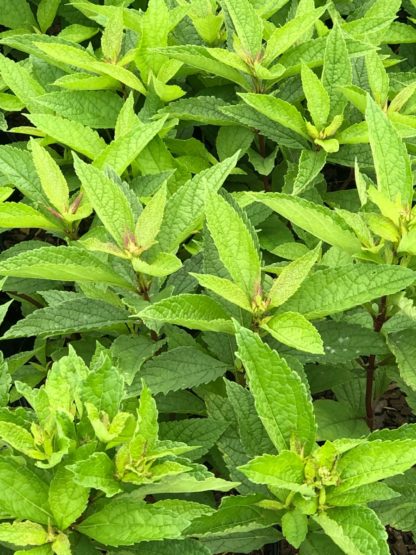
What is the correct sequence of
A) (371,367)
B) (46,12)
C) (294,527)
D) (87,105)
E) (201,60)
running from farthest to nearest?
1. (46,12)
2. (87,105)
3. (201,60)
4. (371,367)
5. (294,527)

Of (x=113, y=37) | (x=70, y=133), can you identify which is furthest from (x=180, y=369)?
(x=113, y=37)

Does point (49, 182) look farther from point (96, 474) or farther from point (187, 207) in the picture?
point (96, 474)

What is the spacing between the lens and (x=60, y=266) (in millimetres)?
1427

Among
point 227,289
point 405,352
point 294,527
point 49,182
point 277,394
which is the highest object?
point 49,182

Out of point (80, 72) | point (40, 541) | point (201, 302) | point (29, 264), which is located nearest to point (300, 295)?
point (201, 302)

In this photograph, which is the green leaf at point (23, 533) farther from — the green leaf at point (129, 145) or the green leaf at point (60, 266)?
the green leaf at point (129, 145)

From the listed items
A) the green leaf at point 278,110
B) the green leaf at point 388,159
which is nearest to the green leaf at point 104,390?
the green leaf at point 388,159

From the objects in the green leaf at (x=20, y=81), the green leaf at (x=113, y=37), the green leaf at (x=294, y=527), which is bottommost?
the green leaf at (x=294, y=527)

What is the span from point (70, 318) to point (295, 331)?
19.8 inches

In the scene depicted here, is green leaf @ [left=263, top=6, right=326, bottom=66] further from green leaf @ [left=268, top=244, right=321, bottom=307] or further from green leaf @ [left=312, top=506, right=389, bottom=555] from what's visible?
green leaf @ [left=312, top=506, right=389, bottom=555]

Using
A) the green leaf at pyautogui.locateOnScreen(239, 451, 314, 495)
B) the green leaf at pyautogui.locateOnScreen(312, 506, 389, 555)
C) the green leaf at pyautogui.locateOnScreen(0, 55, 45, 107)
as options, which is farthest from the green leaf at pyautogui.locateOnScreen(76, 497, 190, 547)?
the green leaf at pyautogui.locateOnScreen(0, 55, 45, 107)

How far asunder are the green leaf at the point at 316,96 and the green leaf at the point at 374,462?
0.86 m

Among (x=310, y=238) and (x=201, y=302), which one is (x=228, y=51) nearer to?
(x=310, y=238)

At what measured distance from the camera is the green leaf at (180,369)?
5.12 feet
